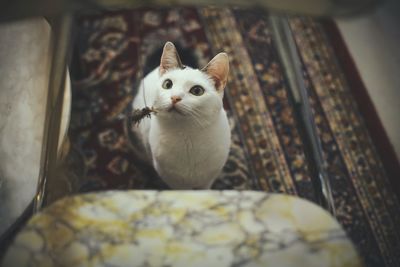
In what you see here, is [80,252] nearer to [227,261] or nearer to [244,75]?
[227,261]

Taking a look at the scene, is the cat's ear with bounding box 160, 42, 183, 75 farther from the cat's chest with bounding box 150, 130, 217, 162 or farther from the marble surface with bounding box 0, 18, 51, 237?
the marble surface with bounding box 0, 18, 51, 237

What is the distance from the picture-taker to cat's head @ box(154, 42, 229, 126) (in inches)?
32.2

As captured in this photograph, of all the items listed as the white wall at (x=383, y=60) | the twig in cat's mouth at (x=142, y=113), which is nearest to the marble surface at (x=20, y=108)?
the twig in cat's mouth at (x=142, y=113)

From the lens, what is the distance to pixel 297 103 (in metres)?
0.74

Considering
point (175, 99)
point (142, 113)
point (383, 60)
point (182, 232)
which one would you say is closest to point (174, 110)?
point (175, 99)

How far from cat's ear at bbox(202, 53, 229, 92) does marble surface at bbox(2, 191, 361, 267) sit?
280 millimetres

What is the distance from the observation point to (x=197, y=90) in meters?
0.83

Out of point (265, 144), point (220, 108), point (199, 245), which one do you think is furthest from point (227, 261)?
point (265, 144)

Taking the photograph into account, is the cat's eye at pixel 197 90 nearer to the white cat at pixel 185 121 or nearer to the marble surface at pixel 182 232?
the white cat at pixel 185 121

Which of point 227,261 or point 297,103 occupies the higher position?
point 297,103

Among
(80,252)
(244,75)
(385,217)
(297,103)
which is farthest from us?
(244,75)

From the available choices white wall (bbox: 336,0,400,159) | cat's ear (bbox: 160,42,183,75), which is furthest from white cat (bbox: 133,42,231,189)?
white wall (bbox: 336,0,400,159)

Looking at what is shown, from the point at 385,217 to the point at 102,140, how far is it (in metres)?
0.95

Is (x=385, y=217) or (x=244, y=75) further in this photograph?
(x=244, y=75)
